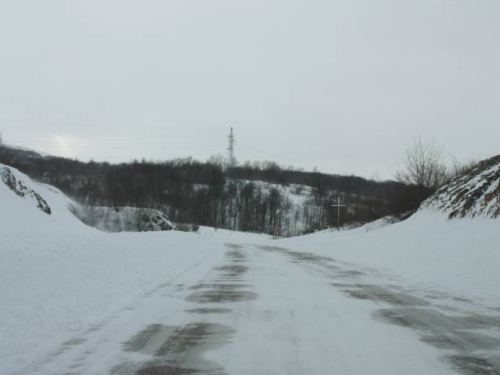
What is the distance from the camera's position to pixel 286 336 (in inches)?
217

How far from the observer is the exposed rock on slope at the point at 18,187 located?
2538 centimetres

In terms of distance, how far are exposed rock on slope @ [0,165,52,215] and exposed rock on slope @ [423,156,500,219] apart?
24318 mm

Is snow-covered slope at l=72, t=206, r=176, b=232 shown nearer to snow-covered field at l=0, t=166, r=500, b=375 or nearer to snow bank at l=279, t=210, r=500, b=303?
snow bank at l=279, t=210, r=500, b=303

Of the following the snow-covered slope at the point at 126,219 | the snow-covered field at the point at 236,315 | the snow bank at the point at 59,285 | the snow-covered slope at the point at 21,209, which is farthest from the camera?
the snow-covered slope at the point at 126,219

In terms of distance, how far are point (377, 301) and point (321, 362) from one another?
13.7 ft

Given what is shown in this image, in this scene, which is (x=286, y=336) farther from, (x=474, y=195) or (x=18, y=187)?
(x=18, y=187)

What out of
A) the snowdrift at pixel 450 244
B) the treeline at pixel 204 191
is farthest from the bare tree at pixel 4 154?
the snowdrift at pixel 450 244

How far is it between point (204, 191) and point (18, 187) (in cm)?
9147

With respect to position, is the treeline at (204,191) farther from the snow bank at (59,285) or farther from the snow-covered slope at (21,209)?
the snow bank at (59,285)

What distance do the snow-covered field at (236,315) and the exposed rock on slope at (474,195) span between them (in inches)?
152

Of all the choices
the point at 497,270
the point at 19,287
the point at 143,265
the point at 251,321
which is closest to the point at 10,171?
the point at 143,265

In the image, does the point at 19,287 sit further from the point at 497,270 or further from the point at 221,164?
the point at 221,164

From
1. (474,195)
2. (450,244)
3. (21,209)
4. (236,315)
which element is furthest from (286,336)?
(21,209)

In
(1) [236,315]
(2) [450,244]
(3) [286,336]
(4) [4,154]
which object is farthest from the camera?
(4) [4,154]
